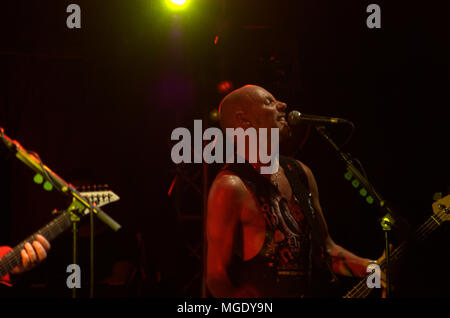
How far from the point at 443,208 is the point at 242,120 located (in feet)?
4.71

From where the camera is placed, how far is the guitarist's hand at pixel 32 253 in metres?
3.07

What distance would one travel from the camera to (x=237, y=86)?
398cm

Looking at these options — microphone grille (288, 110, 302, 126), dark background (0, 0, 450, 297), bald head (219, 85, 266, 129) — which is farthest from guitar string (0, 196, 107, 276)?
microphone grille (288, 110, 302, 126)

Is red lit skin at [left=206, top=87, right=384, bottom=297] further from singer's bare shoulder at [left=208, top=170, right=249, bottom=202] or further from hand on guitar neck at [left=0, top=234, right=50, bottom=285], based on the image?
hand on guitar neck at [left=0, top=234, right=50, bottom=285]

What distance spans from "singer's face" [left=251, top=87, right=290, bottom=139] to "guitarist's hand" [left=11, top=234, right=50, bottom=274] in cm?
187

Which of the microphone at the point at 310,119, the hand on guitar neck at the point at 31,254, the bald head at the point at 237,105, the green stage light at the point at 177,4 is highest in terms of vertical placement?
the green stage light at the point at 177,4

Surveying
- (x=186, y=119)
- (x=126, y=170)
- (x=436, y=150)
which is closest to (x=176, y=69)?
(x=186, y=119)

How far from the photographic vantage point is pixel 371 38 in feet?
13.3

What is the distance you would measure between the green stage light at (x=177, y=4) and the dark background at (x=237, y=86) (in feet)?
0.25

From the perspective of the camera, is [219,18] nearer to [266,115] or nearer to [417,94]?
[266,115]

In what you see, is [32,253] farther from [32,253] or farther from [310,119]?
[310,119]

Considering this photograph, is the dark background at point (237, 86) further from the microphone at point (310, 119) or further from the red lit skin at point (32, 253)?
the microphone at point (310, 119)

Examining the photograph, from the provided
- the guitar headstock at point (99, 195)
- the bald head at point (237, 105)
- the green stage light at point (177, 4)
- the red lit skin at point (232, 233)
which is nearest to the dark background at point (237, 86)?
the green stage light at point (177, 4)

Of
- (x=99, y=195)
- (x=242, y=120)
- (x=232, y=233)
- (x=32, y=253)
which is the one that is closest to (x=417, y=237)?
(x=232, y=233)
